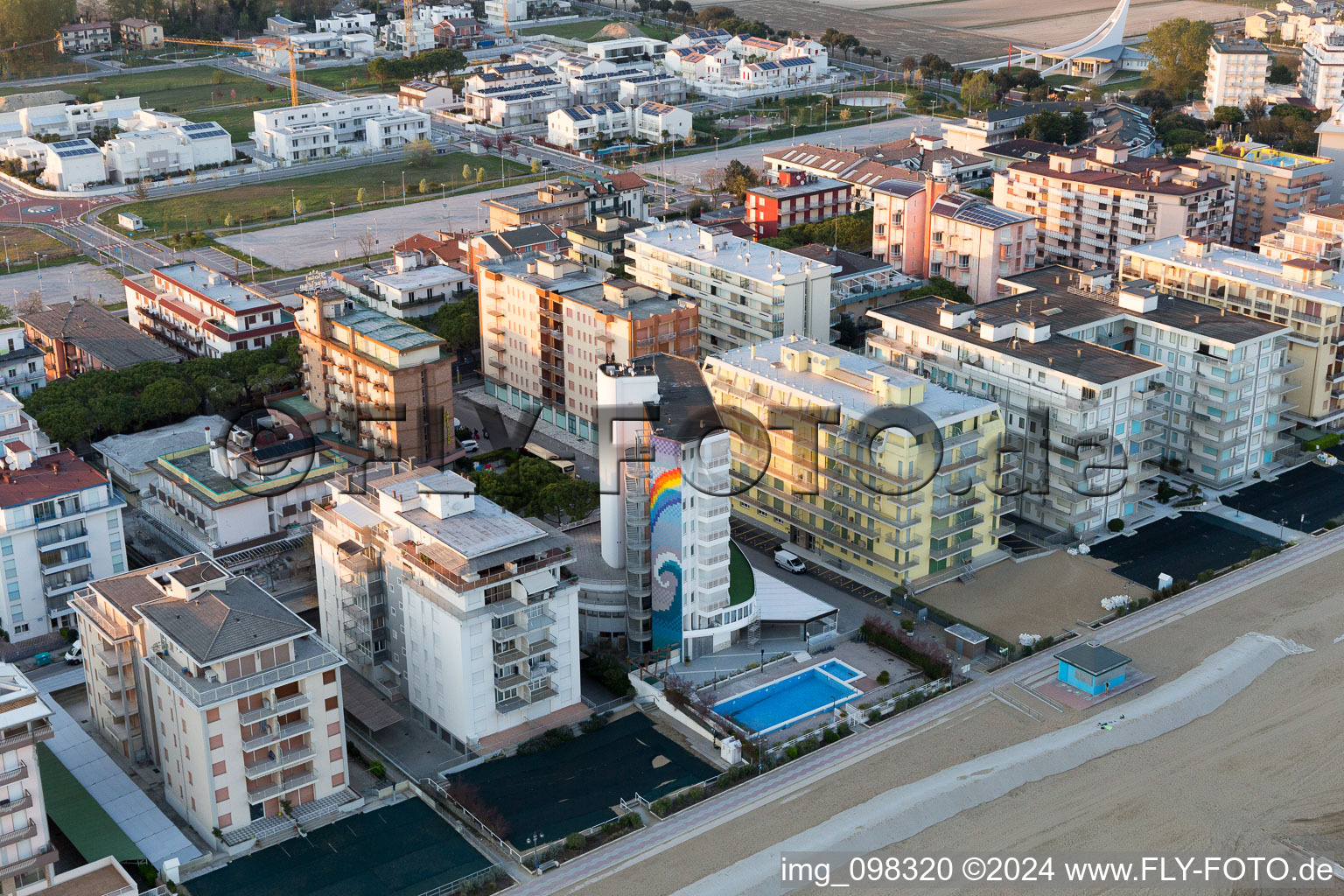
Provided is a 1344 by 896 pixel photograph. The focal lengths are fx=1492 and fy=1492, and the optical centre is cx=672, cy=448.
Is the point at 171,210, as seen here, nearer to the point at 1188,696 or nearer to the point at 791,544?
the point at 791,544

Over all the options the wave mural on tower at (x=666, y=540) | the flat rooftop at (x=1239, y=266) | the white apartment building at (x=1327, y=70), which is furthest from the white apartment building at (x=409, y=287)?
the white apartment building at (x=1327, y=70)

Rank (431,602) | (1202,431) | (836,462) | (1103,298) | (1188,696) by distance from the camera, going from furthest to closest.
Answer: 1. (1103,298)
2. (1202,431)
3. (836,462)
4. (1188,696)
5. (431,602)

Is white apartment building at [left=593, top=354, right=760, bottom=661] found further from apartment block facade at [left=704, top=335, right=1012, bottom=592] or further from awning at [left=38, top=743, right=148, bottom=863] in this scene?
awning at [left=38, top=743, right=148, bottom=863]

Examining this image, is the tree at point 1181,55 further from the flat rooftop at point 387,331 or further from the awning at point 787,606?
the awning at point 787,606

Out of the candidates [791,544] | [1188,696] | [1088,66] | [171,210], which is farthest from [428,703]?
[1088,66]

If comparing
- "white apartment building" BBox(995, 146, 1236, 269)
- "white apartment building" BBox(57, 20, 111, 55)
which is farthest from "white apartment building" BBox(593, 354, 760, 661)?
"white apartment building" BBox(57, 20, 111, 55)

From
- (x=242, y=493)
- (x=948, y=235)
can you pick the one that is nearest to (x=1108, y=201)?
(x=948, y=235)

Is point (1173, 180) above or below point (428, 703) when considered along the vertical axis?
above
